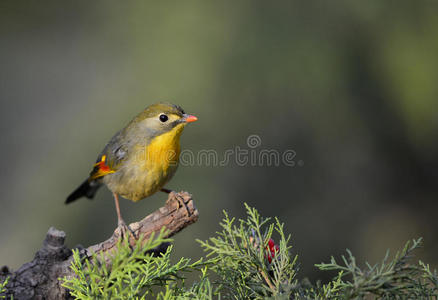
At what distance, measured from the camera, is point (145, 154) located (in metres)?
3.60

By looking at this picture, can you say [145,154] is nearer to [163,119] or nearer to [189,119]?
[163,119]

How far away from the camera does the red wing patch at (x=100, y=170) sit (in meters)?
3.77

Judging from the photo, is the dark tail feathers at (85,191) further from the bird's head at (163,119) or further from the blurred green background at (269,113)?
the bird's head at (163,119)

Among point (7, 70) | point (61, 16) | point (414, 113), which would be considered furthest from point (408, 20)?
point (7, 70)

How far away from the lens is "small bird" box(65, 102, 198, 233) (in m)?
3.48

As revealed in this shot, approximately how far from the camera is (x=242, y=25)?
13.8ft

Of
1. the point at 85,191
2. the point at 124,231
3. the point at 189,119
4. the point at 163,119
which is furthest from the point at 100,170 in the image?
the point at 124,231

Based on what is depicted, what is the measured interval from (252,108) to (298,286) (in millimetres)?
2943

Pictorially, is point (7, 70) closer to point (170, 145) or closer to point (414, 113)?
point (170, 145)

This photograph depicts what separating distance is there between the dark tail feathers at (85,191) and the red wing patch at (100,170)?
0.17m

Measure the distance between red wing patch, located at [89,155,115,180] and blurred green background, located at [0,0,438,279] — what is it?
0.34m

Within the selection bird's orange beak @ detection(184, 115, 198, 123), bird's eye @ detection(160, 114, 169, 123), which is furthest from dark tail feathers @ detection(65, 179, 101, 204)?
bird's orange beak @ detection(184, 115, 198, 123)

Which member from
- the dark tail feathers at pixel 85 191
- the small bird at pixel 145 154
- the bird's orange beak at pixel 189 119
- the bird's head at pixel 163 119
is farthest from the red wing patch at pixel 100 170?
the bird's orange beak at pixel 189 119

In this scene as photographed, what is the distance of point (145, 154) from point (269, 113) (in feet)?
4.52
